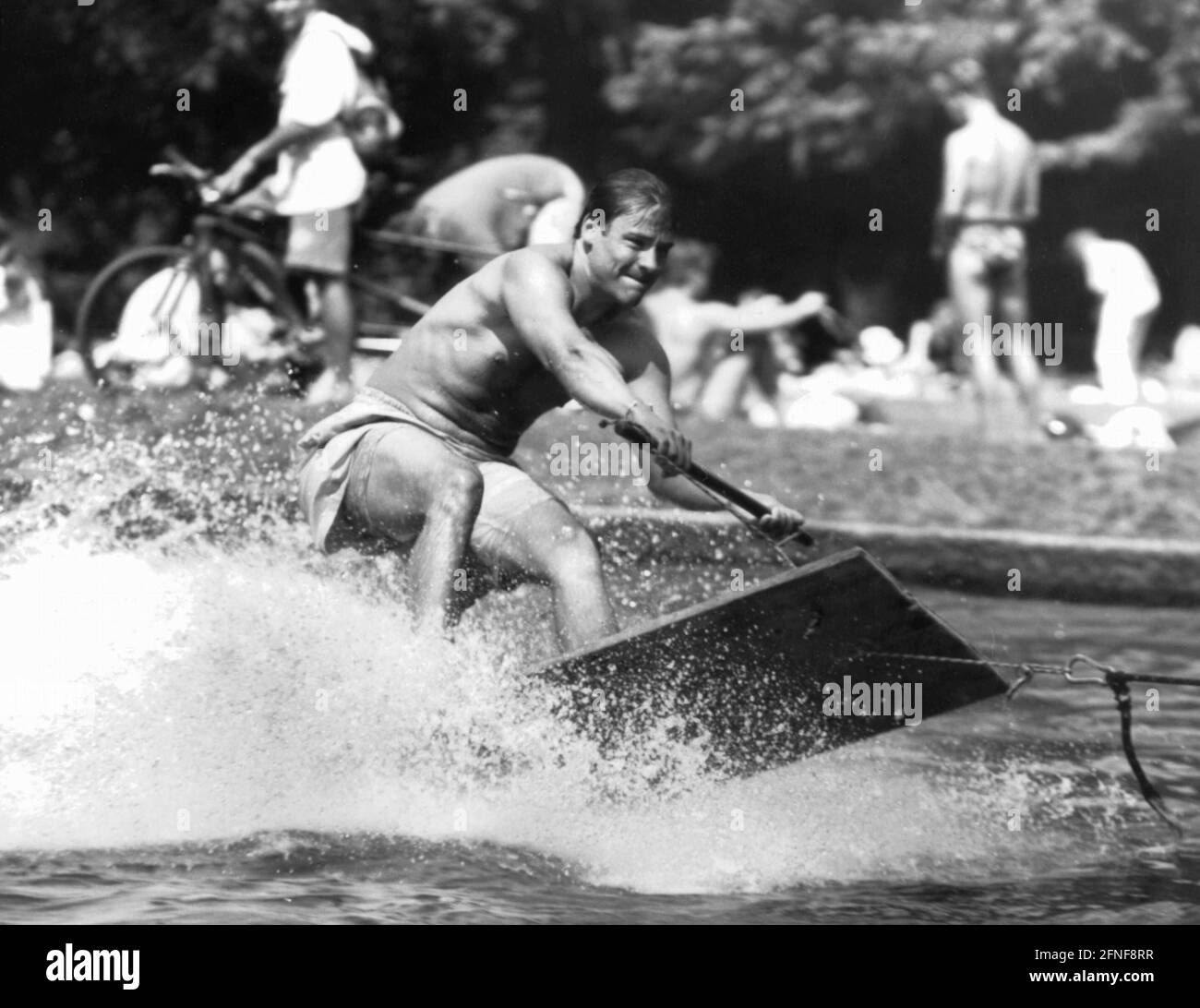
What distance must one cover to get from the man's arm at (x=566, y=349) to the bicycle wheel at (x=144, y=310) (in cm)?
566

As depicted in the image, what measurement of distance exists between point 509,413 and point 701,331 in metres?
6.31

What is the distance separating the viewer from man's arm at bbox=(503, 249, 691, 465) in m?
5.46

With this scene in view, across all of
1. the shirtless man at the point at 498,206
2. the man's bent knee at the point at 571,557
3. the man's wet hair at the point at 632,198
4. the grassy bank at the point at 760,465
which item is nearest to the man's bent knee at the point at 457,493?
the man's bent knee at the point at 571,557

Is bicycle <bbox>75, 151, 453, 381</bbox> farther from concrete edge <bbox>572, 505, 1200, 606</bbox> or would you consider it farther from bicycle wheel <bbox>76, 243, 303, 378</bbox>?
concrete edge <bbox>572, 505, 1200, 606</bbox>

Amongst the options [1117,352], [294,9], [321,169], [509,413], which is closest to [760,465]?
[321,169]

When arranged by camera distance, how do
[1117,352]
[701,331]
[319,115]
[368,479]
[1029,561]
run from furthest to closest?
[1117,352]
[701,331]
[319,115]
[1029,561]
[368,479]

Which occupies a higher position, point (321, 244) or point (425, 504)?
point (321, 244)

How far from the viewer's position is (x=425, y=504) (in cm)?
590

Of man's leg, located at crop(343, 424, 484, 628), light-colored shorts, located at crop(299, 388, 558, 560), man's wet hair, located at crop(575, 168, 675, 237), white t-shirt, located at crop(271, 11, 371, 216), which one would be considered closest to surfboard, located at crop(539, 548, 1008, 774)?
man's leg, located at crop(343, 424, 484, 628)

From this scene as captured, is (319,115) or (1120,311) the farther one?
(1120,311)

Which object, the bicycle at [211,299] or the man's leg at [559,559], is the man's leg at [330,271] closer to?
the bicycle at [211,299]

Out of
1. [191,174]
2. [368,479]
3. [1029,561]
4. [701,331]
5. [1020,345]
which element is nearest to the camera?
[368,479]

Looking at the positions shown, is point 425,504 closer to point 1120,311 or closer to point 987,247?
point 987,247
